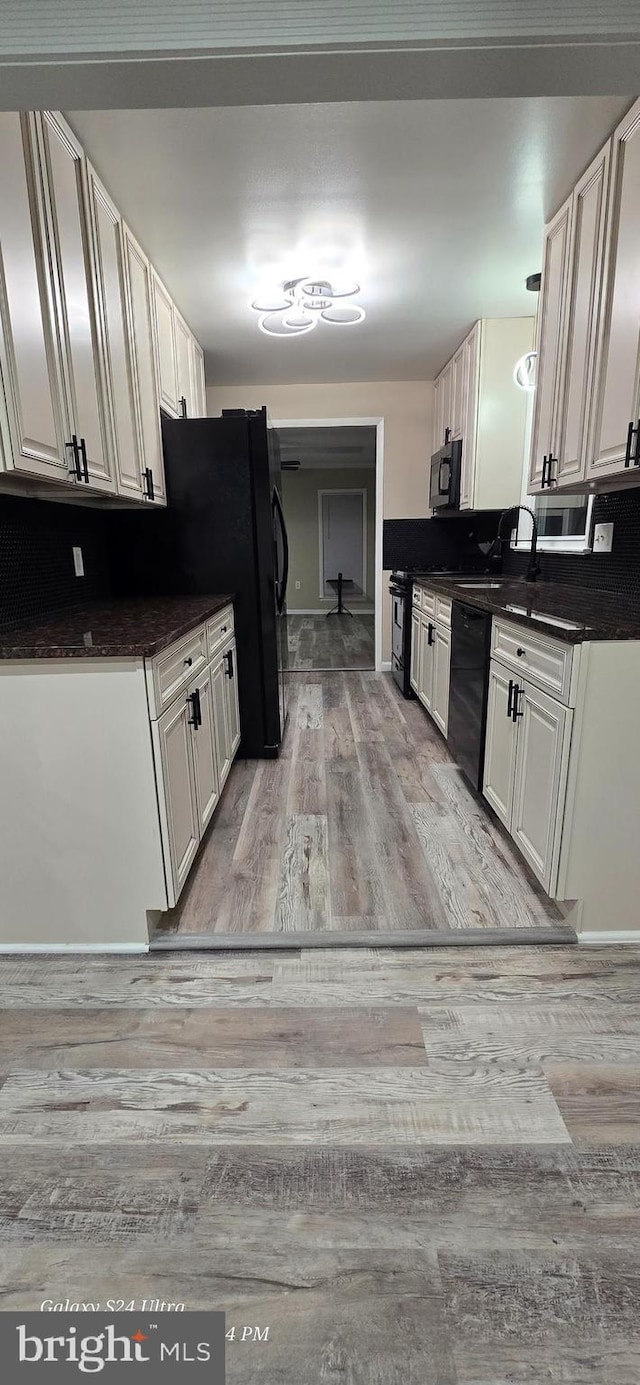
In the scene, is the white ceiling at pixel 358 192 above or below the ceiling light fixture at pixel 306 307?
above

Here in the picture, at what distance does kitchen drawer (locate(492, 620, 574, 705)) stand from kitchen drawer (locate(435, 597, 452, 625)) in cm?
77

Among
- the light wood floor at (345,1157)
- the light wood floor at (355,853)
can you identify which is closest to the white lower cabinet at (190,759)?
the light wood floor at (355,853)

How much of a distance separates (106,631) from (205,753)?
2.22 feet

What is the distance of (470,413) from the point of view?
3867 mm

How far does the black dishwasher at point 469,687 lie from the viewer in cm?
258

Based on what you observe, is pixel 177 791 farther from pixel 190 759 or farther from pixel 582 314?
pixel 582 314

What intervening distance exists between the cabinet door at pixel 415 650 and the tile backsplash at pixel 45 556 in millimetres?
2126

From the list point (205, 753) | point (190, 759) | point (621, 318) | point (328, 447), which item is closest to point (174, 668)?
point (190, 759)

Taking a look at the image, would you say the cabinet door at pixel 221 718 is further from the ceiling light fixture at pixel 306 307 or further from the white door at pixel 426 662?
the ceiling light fixture at pixel 306 307

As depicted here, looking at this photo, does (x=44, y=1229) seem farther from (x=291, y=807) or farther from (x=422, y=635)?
(x=422, y=635)

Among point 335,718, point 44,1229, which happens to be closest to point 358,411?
point 335,718

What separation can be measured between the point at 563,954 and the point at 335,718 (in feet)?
8.10

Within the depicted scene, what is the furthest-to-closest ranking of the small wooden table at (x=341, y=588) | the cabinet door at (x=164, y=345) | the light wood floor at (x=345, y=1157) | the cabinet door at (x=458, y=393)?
1. the small wooden table at (x=341, y=588)
2. the cabinet door at (x=458, y=393)
3. the cabinet door at (x=164, y=345)
4. the light wood floor at (x=345, y=1157)

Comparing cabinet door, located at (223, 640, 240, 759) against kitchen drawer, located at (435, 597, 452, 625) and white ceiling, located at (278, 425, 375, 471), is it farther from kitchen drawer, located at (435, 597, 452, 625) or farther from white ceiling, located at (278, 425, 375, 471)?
white ceiling, located at (278, 425, 375, 471)
